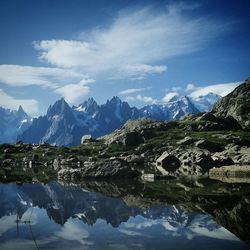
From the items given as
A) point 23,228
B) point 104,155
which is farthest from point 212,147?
point 23,228

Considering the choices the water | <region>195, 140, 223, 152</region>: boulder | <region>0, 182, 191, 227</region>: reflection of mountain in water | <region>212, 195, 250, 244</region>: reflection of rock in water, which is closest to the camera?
the water

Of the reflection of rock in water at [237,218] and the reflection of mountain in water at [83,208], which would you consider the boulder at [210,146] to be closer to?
the reflection of mountain in water at [83,208]

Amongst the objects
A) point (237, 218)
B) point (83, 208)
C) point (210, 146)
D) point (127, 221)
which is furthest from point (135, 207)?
point (210, 146)

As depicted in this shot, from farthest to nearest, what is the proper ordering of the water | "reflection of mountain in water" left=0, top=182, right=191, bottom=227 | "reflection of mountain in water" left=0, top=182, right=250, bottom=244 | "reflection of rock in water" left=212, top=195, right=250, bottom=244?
"reflection of mountain in water" left=0, top=182, right=191, bottom=227 < "reflection of mountain in water" left=0, top=182, right=250, bottom=244 < "reflection of rock in water" left=212, top=195, right=250, bottom=244 < the water

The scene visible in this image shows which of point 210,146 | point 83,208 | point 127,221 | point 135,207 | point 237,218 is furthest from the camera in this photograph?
point 210,146

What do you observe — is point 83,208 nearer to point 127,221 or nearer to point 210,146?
point 127,221

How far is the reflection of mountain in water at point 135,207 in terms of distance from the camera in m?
30.2

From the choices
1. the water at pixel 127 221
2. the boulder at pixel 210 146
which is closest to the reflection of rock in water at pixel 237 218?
the water at pixel 127 221

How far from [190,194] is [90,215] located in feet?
52.8

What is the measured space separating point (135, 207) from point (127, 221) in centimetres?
694

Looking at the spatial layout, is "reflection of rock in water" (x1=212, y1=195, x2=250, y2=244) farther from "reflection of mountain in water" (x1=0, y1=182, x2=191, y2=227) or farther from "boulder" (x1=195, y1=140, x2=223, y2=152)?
"boulder" (x1=195, y1=140, x2=223, y2=152)

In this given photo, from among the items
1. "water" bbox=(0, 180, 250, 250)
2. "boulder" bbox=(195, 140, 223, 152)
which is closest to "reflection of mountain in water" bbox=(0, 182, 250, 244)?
"water" bbox=(0, 180, 250, 250)

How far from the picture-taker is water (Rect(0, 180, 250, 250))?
2417cm

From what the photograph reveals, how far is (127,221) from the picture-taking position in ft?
104
